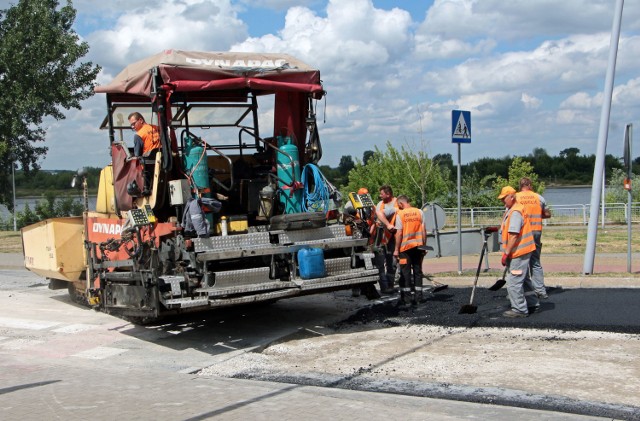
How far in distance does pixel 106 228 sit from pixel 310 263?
3.01 metres

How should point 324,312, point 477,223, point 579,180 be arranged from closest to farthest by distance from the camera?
point 324,312, point 477,223, point 579,180

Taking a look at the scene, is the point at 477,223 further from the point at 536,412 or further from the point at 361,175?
the point at 536,412

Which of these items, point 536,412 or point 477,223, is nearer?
point 536,412

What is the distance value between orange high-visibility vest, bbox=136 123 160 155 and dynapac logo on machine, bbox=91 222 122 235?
1.15m

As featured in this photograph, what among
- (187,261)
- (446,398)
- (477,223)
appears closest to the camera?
(446,398)

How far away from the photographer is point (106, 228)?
32.4 feet

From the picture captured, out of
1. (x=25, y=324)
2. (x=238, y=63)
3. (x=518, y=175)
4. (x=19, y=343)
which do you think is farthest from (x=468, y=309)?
(x=518, y=175)

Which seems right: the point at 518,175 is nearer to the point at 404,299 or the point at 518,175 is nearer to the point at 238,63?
the point at 404,299

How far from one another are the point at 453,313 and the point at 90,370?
14.7 ft

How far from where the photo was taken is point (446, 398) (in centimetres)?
611

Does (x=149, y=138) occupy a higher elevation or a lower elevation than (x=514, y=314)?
higher

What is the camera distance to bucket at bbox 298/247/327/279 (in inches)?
338

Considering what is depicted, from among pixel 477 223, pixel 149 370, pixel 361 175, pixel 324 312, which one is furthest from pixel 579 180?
pixel 149 370

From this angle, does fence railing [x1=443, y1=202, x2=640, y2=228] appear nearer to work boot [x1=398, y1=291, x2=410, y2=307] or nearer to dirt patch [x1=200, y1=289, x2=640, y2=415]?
work boot [x1=398, y1=291, x2=410, y2=307]
